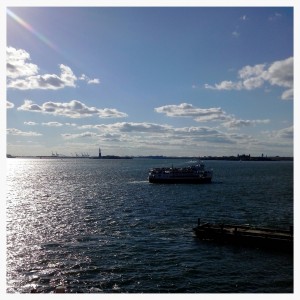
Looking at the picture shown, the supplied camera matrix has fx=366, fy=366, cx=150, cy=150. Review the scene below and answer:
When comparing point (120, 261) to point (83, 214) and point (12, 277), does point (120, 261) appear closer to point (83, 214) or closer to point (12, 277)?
point (12, 277)

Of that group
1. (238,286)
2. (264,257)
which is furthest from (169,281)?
(264,257)

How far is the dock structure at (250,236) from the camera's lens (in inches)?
1714

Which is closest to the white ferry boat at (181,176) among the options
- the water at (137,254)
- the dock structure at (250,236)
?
the water at (137,254)

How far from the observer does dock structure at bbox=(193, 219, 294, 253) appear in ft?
143

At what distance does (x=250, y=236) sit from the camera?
46.2m

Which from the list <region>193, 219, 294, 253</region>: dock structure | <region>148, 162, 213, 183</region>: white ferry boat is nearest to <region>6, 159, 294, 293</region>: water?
<region>193, 219, 294, 253</region>: dock structure

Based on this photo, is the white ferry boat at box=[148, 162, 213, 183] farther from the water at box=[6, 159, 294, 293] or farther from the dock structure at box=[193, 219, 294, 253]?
the dock structure at box=[193, 219, 294, 253]

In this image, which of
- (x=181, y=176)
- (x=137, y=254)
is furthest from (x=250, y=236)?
(x=181, y=176)

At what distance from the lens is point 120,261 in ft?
130

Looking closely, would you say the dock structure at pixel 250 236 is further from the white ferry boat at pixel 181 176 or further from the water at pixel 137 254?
the white ferry boat at pixel 181 176

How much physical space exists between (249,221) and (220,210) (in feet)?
38.3

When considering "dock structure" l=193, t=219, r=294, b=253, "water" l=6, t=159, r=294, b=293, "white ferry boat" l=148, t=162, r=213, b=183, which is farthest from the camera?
"white ferry boat" l=148, t=162, r=213, b=183

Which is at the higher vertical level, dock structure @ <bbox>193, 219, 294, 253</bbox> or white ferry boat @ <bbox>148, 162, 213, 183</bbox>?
white ferry boat @ <bbox>148, 162, 213, 183</bbox>
